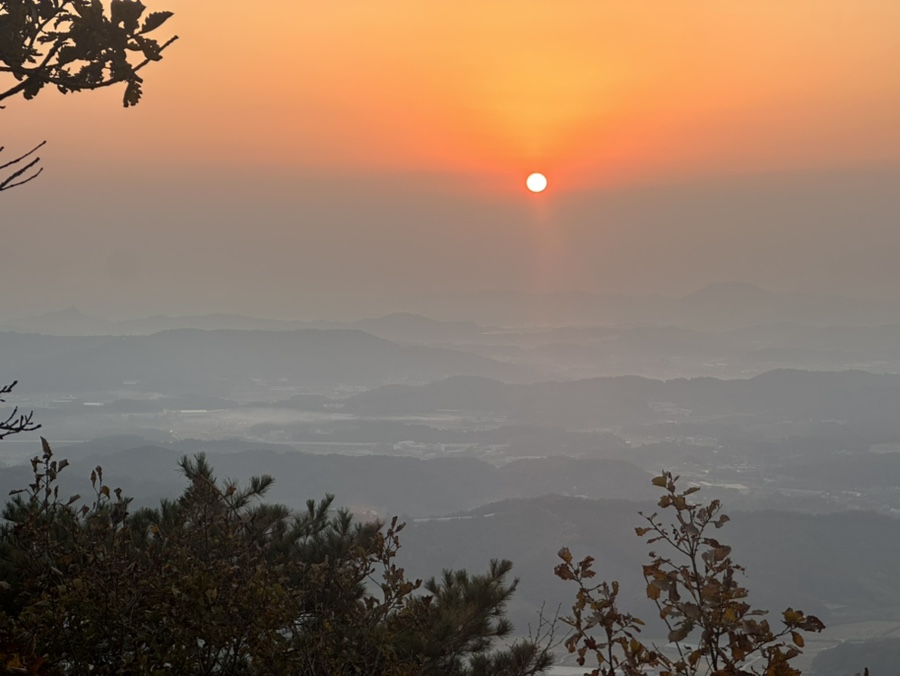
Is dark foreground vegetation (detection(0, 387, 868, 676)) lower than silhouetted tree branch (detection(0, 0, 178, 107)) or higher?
lower

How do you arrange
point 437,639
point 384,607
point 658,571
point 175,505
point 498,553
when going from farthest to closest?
1. point 498,553
2. point 175,505
3. point 437,639
4. point 384,607
5. point 658,571

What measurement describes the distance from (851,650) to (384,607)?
100234 millimetres

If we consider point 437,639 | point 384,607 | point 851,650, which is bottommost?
point 851,650

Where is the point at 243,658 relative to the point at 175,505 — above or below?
below

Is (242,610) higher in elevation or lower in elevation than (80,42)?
lower

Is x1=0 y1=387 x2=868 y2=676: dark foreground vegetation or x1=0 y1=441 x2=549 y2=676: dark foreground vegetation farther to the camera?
x1=0 y1=441 x2=549 y2=676: dark foreground vegetation

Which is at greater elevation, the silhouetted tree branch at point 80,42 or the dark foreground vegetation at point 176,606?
the silhouetted tree branch at point 80,42

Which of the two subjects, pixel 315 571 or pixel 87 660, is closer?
pixel 87 660

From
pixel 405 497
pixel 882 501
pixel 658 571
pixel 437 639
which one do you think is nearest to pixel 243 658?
pixel 437 639

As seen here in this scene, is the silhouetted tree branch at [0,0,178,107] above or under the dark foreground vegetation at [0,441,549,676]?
above

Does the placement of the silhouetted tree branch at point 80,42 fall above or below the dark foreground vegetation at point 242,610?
above

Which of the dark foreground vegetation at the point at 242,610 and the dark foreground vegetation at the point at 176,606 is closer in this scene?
the dark foreground vegetation at the point at 242,610

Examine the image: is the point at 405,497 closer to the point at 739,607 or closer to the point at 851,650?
the point at 851,650

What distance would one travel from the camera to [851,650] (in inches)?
3716
